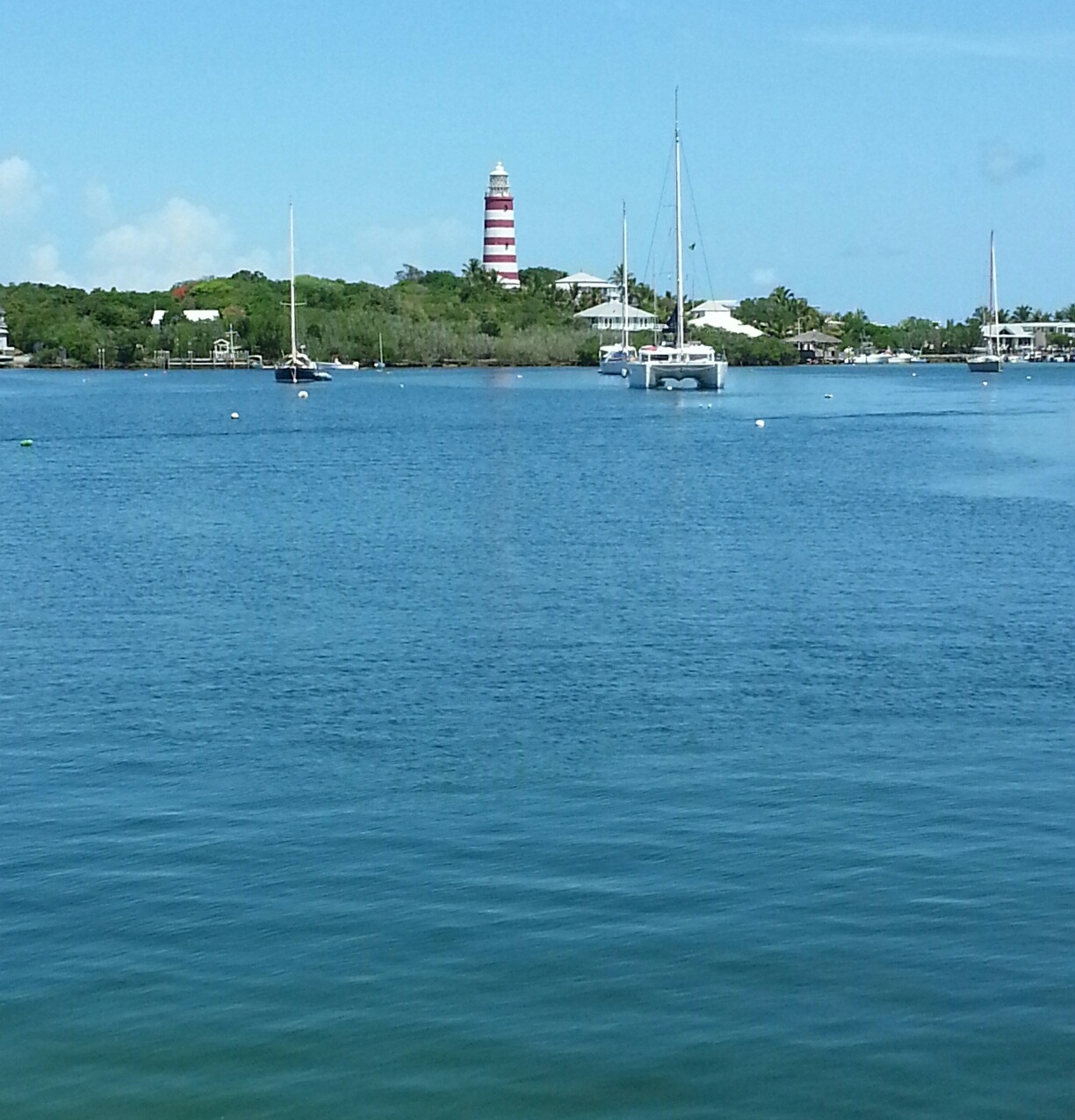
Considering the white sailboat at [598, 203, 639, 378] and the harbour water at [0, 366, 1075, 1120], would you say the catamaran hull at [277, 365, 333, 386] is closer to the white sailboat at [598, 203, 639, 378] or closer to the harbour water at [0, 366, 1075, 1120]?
the white sailboat at [598, 203, 639, 378]

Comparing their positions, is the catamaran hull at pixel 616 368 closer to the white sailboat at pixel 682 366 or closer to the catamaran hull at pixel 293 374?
the catamaran hull at pixel 293 374

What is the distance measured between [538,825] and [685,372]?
348 feet

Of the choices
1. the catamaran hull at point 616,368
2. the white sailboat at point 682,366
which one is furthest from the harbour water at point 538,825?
the catamaran hull at point 616,368

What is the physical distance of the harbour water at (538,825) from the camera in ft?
46.1

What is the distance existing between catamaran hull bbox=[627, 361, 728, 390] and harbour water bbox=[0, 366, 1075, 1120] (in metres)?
78.5

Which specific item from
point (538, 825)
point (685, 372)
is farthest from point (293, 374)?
point (538, 825)

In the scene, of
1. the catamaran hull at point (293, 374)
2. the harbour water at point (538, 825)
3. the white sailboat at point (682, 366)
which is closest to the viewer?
the harbour water at point (538, 825)

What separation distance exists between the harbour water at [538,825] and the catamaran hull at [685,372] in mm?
78485

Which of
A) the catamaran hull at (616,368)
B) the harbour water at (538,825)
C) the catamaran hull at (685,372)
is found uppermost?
the catamaran hull at (616,368)

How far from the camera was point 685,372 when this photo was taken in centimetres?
12406

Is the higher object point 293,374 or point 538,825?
point 293,374

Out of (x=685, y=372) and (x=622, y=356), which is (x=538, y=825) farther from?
(x=622, y=356)

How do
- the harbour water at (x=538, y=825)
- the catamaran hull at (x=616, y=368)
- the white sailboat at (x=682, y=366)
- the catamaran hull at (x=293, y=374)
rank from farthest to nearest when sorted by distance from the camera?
the catamaran hull at (x=616, y=368)
the catamaran hull at (x=293, y=374)
the white sailboat at (x=682, y=366)
the harbour water at (x=538, y=825)

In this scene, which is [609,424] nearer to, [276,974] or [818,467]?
[818,467]
